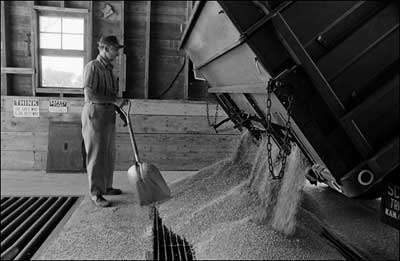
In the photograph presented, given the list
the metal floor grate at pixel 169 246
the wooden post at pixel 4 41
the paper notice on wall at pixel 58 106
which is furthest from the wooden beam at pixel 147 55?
the metal floor grate at pixel 169 246

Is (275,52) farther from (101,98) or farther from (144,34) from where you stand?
(144,34)

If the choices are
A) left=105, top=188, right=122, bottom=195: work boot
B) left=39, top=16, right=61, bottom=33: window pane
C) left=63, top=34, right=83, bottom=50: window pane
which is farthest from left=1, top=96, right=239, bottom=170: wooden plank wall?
left=105, top=188, right=122, bottom=195: work boot

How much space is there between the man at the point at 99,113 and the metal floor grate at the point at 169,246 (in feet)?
3.05

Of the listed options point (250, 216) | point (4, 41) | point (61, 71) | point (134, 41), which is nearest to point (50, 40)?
point (61, 71)

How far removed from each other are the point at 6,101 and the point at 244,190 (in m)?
4.16

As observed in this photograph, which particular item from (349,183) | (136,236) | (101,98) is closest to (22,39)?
(101,98)

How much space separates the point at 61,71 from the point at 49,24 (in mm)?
744

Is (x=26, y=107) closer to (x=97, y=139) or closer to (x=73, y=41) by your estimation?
(x=73, y=41)

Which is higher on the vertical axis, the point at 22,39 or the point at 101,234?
the point at 22,39

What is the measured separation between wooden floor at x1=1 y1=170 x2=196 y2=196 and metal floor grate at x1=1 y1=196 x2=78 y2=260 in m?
0.28

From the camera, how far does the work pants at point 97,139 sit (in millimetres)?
3562

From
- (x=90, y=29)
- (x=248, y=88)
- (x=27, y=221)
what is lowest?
(x=27, y=221)

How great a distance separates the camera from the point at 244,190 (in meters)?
3.28

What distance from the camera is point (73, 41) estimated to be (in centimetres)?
549
